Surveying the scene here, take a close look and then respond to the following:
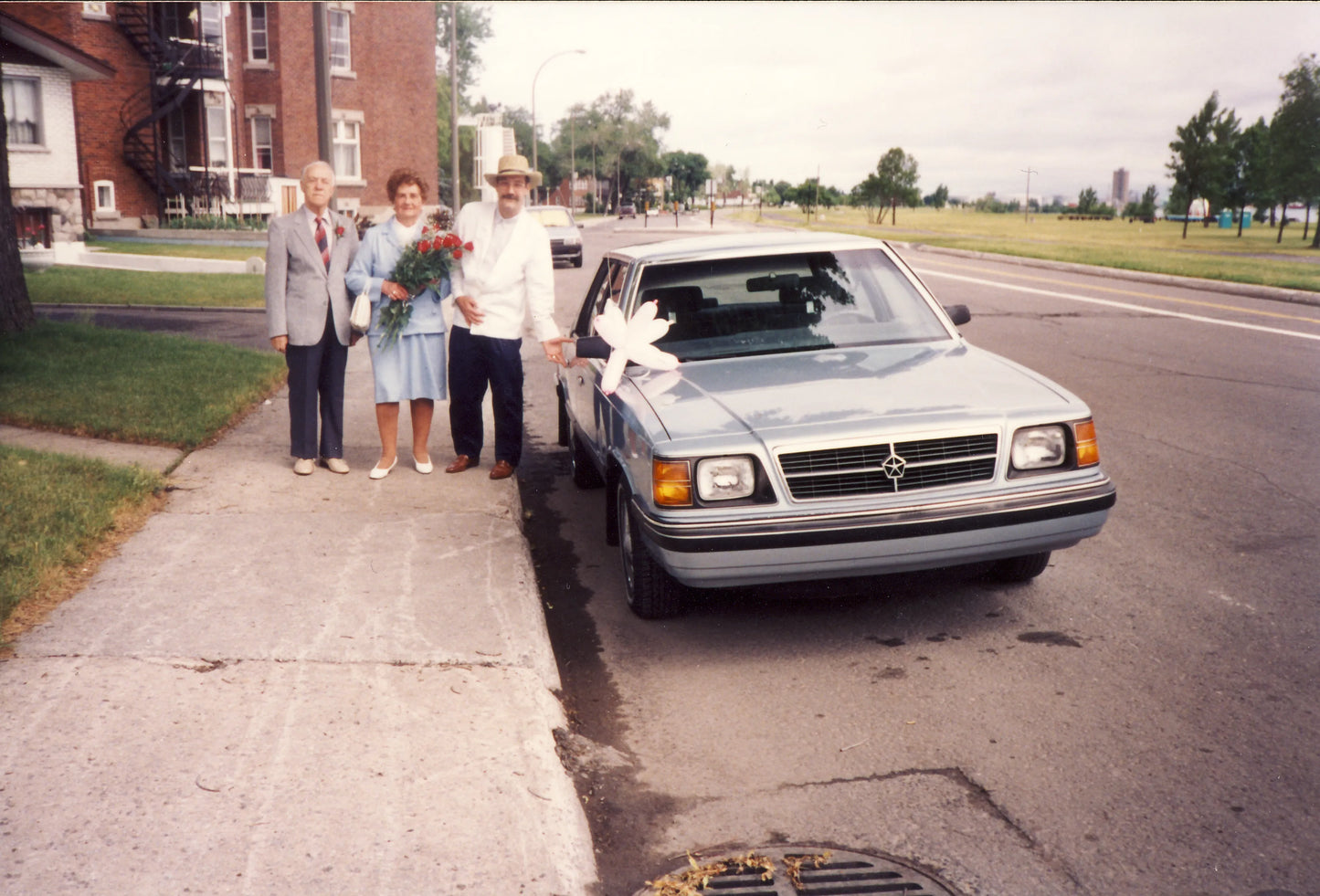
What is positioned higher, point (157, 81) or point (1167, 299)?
point (157, 81)

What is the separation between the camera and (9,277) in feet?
40.6

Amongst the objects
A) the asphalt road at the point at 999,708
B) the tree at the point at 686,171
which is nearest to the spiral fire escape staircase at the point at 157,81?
the asphalt road at the point at 999,708

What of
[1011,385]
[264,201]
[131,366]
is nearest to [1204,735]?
[1011,385]

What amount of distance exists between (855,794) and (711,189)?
148 ft

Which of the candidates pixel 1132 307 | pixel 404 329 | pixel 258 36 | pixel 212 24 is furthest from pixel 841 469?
pixel 258 36

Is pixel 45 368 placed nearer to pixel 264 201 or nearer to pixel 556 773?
pixel 556 773

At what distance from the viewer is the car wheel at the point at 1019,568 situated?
17.4ft

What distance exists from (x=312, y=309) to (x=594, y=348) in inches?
93.0

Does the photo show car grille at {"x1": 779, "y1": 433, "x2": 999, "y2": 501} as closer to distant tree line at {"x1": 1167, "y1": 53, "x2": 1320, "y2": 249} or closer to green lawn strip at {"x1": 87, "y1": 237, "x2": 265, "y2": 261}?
green lawn strip at {"x1": 87, "y1": 237, "x2": 265, "y2": 261}

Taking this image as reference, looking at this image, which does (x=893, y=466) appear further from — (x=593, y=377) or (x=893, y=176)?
(x=893, y=176)

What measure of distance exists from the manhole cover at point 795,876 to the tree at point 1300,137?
161 ft

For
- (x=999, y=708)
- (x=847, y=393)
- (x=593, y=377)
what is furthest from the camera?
(x=593, y=377)

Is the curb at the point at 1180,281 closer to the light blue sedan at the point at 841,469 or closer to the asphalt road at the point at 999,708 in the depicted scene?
the asphalt road at the point at 999,708

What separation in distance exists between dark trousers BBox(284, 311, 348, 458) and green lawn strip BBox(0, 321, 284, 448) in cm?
121
